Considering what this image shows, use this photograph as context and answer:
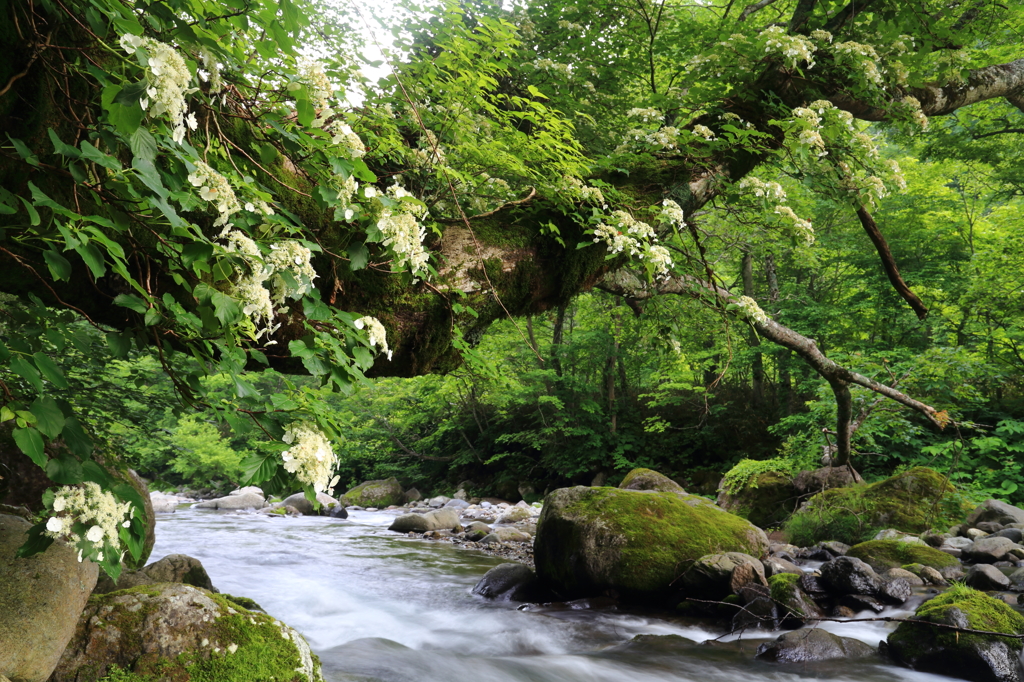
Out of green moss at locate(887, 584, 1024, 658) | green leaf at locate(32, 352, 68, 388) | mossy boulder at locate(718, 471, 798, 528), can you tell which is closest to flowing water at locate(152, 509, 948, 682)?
green moss at locate(887, 584, 1024, 658)

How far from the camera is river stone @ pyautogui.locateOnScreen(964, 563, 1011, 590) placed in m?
6.22

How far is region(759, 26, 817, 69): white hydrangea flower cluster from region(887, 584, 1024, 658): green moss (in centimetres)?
455

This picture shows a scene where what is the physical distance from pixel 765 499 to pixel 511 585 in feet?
18.7

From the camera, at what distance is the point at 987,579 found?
248 inches

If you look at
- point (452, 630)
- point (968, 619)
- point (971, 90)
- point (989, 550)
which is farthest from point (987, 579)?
point (452, 630)

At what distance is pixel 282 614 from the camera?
6.91m

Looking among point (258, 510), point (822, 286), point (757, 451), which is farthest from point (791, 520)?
point (258, 510)

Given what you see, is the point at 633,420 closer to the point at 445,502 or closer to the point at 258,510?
the point at 445,502

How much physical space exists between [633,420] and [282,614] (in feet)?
41.9

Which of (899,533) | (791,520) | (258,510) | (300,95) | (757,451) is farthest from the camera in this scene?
(258,510)

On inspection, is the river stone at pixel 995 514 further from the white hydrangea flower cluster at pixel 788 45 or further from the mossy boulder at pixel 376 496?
the mossy boulder at pixel 376 496

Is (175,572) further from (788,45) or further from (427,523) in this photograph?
(427,523)

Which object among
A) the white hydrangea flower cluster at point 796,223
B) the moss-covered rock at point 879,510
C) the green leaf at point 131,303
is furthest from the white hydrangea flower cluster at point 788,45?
the moss-covered rock at point 879,510

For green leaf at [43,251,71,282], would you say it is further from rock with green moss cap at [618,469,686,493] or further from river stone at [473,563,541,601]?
rock with green moss cap at [618,469,686,493]
